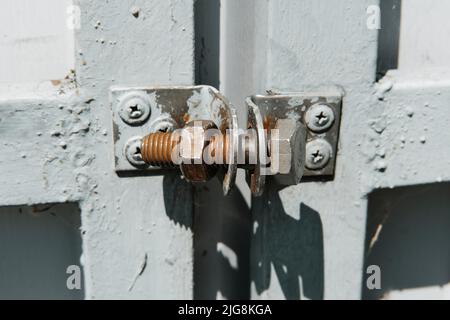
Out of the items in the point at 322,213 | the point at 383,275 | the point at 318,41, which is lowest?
the point at 383,275

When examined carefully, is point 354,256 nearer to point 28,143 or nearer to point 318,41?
point 318,41

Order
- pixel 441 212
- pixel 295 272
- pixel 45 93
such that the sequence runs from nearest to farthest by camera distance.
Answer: pixel 45 93 < pixel 295 272 < pixel 441 212

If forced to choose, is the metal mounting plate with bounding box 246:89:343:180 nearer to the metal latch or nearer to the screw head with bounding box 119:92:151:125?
the metal latch

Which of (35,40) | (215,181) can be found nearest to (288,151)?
(215,181)

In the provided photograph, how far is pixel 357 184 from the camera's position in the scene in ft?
2.70

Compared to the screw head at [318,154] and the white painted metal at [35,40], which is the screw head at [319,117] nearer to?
the screw head at [318,154]

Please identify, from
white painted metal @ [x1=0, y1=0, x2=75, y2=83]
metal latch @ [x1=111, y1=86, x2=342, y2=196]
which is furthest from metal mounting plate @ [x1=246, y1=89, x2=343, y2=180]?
white painted metal @ [x1=0, y1=0, x2=75, y2=83]

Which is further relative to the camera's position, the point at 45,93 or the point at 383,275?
the point at 383,275

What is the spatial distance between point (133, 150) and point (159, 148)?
71mm

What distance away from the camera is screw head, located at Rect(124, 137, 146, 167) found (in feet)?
2.45

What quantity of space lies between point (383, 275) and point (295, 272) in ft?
0.60

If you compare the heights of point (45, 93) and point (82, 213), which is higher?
point (45, 93)

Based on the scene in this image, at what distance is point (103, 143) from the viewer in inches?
29.5

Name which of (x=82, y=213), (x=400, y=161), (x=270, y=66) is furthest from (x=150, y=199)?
(x=400, y=161)
